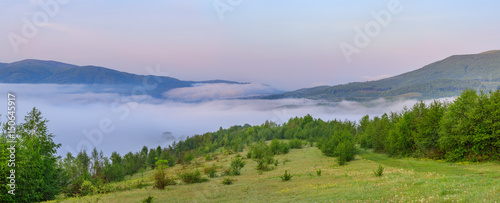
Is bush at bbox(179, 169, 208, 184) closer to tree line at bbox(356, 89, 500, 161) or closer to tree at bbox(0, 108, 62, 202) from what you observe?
tree at bbox(0, 108, 62, 202)

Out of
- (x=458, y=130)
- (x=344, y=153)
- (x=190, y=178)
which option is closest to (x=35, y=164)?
(x=190, y=178)

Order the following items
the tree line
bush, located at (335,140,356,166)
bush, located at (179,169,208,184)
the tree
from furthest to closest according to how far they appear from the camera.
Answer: bush, located at (335,140,356,166) → the tree line → bush, located at (179,169,208,184) → the tree

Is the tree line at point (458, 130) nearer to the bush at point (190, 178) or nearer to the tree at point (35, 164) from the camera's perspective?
the bush at point (190, 178)

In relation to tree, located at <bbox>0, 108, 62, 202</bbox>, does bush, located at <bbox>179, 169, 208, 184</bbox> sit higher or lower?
lower

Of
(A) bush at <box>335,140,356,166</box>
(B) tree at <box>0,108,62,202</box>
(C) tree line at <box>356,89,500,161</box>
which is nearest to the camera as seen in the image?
(B) tree at <box>0,108,62,202</box>

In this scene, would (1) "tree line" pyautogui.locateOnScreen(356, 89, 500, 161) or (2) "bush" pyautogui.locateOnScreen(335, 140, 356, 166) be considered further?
(2) "bush" pyautogui.locateOnScreen(335, 140, 356, 166)

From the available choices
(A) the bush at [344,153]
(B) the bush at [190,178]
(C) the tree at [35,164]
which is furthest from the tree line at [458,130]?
(C) the tree at [35,164]

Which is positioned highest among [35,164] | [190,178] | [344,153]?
[35,164]

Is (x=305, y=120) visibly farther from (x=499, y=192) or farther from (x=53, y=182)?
(x=499, y=192)

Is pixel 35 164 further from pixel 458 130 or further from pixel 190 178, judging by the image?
pixel 458 130

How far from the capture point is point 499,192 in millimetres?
13352

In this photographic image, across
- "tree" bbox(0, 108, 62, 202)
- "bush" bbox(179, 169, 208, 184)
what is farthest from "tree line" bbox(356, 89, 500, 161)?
"tree" bbox(0, 108, 62, 202)

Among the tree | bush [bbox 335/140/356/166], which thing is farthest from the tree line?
the tree

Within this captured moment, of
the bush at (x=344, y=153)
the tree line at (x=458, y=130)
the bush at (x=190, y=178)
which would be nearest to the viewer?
the bush at (x=190, y=178)
